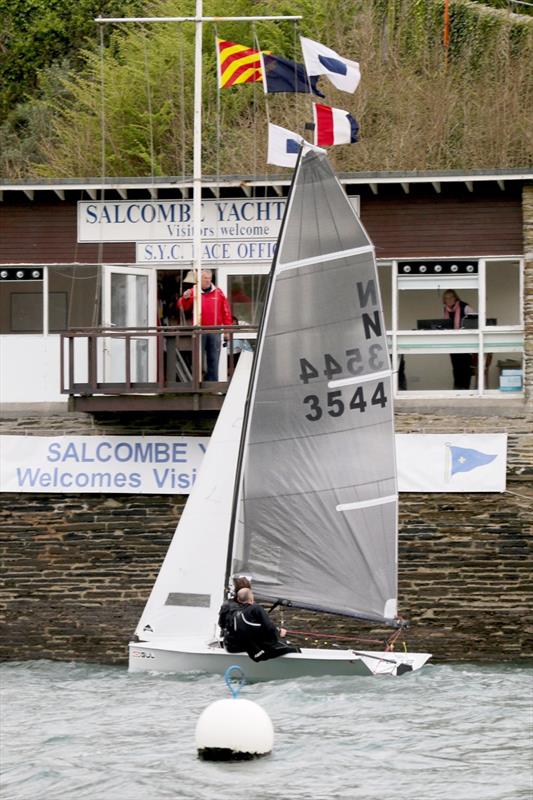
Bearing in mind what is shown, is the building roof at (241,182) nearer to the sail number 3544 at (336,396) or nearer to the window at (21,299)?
the window at (21,299)

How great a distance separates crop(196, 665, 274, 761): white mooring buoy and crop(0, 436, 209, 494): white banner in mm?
9042

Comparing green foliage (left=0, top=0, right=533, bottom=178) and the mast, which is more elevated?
green foliage (left=0, top=0, right=533, bottom=178)

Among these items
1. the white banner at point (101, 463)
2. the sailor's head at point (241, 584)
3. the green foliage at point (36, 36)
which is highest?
the green foliage at point (36, 36)

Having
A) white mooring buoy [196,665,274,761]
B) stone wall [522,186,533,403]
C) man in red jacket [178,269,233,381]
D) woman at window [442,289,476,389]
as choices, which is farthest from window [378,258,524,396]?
white mooring buoy [196,665,274,761]

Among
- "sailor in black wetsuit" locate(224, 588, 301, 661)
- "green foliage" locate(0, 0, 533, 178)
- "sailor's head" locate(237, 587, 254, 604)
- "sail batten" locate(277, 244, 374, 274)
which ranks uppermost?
"green foliage" locate(0, 0, 533, 178)

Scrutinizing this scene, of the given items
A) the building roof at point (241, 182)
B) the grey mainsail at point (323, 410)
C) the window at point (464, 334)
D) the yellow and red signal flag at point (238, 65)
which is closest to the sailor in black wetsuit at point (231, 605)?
the grey mainsail at point (323, 410)

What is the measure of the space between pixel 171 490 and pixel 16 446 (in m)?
2.35

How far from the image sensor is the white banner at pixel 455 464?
1033 inches

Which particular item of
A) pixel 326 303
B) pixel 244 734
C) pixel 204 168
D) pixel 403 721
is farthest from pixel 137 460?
pixel 204 168

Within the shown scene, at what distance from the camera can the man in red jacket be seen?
2623cm

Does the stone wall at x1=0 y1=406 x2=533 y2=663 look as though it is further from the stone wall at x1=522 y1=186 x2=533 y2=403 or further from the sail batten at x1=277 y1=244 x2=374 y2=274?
the sail batten at x1=277 y1=244 x2=374 y2=274

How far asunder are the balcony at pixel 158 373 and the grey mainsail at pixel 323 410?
9.96 ft

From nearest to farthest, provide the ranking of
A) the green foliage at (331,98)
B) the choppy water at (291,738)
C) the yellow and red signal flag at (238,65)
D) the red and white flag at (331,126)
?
the choppy water at (291,738) → the red and white flag at (331,126) → the yellow and red signal flag at (238,65) → the green foliage at (331,98)

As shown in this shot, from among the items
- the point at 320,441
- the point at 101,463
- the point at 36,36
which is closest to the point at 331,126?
the point at 320,441
